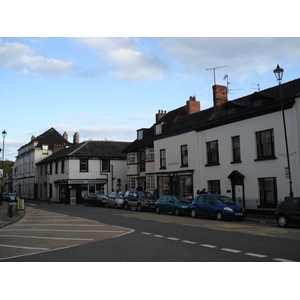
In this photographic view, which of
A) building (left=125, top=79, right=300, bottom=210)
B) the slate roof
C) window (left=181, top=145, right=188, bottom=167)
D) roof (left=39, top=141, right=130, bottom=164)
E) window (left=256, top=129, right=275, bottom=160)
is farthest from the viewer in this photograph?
roof (left=39, top=141, right=130, bottom=164)

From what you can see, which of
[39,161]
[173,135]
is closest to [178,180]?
[173,135]

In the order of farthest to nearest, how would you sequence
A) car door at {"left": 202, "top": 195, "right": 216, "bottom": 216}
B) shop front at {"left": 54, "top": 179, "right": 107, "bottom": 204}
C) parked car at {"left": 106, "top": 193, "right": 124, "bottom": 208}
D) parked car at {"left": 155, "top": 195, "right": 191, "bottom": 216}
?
1. shop front at {"left": 54, "top": 179, "right": 107, "bottom": 204}
2. parked car at {"left": 106, "top": 193, "right": 124, "bottom": 208}
3. parked car at {"left": 155, "top": 195, "right": 191, "bottom": 216}
4. car door at {"left": 202, "top": 195, "right": 216, "bottom": 216}

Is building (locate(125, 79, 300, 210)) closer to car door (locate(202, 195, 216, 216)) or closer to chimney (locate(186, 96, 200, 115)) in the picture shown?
chimney (locate(186, 96, 200, 115))

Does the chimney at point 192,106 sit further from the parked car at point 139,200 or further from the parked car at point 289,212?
the parked car at point 289,212

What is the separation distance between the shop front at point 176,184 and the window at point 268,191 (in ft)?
26.6

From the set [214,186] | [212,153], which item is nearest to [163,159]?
[212,153]

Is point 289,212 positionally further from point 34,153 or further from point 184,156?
point 34,153

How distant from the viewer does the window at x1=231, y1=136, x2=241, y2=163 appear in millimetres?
25872

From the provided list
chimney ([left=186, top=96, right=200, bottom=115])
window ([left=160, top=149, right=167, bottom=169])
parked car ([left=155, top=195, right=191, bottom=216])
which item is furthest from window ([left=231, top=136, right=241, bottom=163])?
chimney ([left=186, top=96, right=200, bottom=115])

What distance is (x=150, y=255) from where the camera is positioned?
9430 millimetres

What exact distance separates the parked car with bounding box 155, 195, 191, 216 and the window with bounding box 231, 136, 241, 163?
15.8 ft

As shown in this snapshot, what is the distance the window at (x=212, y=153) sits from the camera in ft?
92.3

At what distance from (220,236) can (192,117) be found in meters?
21.5

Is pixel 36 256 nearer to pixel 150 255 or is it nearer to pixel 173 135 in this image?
pixel 150 255
